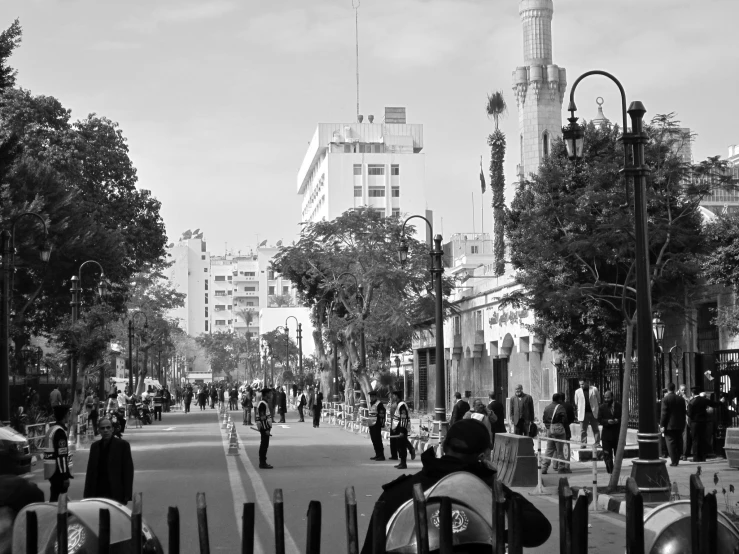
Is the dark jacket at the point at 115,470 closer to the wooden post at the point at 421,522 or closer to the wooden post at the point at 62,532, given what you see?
the wooden post at the point at 62,532

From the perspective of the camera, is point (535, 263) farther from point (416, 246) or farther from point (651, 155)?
point (416, 246)

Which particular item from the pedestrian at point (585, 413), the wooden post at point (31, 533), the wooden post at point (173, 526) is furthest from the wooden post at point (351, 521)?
the pedestrian at point (585, 413)

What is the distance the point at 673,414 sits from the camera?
22219 millimetres

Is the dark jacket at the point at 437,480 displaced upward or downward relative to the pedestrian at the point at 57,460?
upward

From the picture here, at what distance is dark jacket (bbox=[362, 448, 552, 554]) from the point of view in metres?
5.05

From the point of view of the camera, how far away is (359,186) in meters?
123

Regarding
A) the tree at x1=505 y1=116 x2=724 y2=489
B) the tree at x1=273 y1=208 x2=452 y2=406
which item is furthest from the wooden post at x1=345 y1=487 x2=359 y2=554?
the tree at x1=273 y1=208 x2=452 y2=406

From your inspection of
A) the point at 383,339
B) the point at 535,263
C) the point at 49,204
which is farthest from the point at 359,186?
the point at 535,263

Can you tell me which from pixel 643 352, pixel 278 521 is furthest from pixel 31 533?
pixel 643 352

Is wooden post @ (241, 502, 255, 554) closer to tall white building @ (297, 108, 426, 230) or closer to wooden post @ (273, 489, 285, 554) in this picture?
wooden post @ (273, 489, 285, 554)

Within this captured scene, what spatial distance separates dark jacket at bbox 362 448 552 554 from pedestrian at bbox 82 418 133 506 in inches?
252

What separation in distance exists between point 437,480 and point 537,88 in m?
62.7

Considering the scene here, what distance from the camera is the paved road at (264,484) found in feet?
42.8

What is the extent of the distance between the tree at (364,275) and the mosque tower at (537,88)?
47.2 feet
